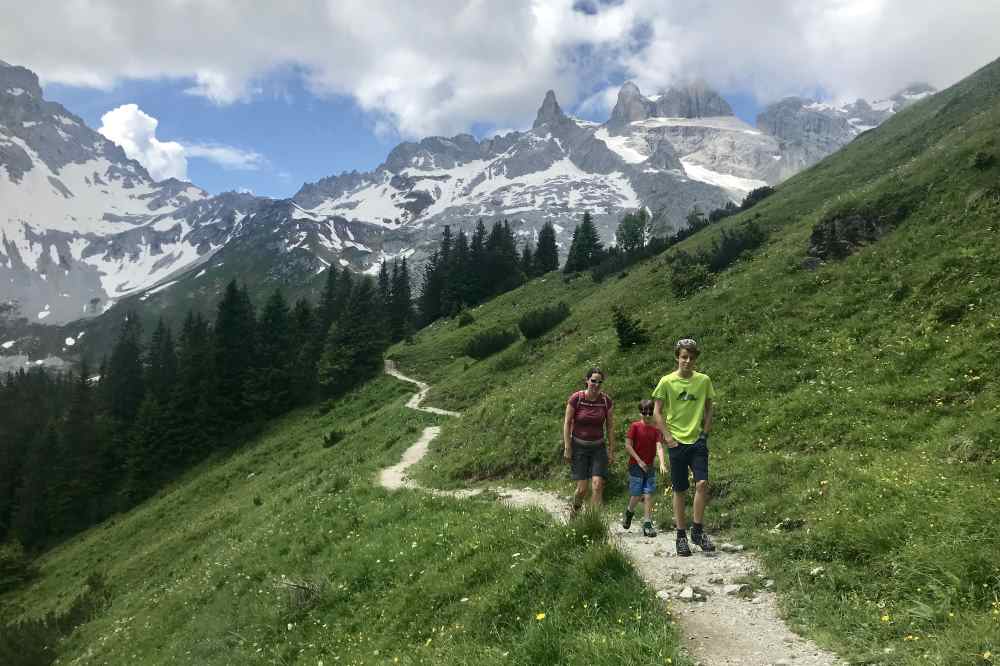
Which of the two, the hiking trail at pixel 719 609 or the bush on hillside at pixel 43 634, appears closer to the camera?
the hiking trail at pixel 719 609

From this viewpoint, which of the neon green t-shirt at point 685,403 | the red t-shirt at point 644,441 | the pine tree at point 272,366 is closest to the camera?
the neon green t-shirt at point 685,403

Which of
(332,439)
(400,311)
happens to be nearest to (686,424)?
(332,439)

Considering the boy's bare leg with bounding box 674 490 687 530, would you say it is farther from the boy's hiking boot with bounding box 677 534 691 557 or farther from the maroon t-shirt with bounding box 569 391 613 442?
the maroon t-shirt with bounding box 569 391 613 442

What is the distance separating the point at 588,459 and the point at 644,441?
1.32 metres

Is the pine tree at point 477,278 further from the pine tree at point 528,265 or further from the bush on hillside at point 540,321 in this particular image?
the bush on hillside at point 540,321

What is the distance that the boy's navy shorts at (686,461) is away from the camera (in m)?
9.20

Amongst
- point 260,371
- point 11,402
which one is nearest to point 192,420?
point 260,371

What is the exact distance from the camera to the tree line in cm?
5772

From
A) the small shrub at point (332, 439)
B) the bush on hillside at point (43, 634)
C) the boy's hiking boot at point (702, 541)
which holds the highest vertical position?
the boy's hiking boot at point (702, 541)

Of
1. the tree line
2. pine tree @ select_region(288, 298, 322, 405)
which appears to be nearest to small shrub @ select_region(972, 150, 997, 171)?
the tree line

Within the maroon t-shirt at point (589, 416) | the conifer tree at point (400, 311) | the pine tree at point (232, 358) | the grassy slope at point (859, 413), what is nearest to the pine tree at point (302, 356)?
the pine tree at point (232, 358)

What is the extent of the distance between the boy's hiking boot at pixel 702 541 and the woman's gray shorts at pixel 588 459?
2356 mm

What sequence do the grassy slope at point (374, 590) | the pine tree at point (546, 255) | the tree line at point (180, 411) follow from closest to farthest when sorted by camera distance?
1. the grassy slope at point (374, 590)
2. the tree line at point (180, 411)
3. the pine tree at point (546, 255)

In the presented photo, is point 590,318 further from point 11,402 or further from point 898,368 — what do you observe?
point 11,402
